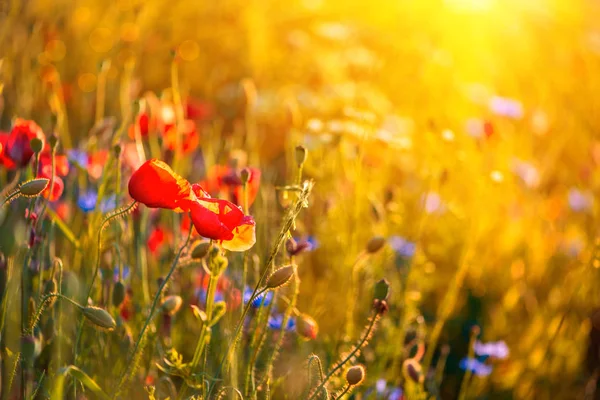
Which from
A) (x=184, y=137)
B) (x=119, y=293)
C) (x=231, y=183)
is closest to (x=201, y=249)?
(x=119, y=293)

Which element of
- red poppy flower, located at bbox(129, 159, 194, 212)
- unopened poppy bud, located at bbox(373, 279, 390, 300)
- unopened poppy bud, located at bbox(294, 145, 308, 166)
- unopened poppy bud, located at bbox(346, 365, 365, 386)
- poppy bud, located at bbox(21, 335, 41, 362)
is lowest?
unopened poppy bud, located at bbox(346, 365, 365, 386)

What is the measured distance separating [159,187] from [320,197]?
140 cm

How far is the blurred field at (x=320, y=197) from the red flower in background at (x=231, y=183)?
0.04ft

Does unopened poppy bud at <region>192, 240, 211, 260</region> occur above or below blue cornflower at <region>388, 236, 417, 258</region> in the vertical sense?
above

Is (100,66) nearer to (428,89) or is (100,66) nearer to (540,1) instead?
(428,89)

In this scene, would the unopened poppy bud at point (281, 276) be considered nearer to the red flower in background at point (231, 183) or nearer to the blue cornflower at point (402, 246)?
the red flower in background at point (231, 183)

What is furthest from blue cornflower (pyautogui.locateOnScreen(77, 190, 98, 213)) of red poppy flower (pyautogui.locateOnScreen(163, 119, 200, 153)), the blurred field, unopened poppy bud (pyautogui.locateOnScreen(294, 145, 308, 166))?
unopened poppy bud (pyautogui.locateOnScreen(294, 145, 308, 166))

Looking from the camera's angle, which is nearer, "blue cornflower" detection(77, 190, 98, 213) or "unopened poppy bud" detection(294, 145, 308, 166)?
"unopened poppy bud" detection(294, 145, 308, 166)

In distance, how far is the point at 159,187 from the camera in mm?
1264

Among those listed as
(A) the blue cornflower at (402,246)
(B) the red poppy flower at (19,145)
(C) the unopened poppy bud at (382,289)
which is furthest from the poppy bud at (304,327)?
(A) the blue cornflower at (402,246)

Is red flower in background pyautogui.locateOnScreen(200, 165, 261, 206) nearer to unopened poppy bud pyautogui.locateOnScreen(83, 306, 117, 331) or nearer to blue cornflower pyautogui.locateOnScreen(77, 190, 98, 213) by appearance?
blue cornflower pyautogui.locateOnScreen(77, 190, 98, 213)

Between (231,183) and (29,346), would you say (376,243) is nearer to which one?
(231,183)

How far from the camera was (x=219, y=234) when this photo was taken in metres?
1.25

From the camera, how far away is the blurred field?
1.65 meters
